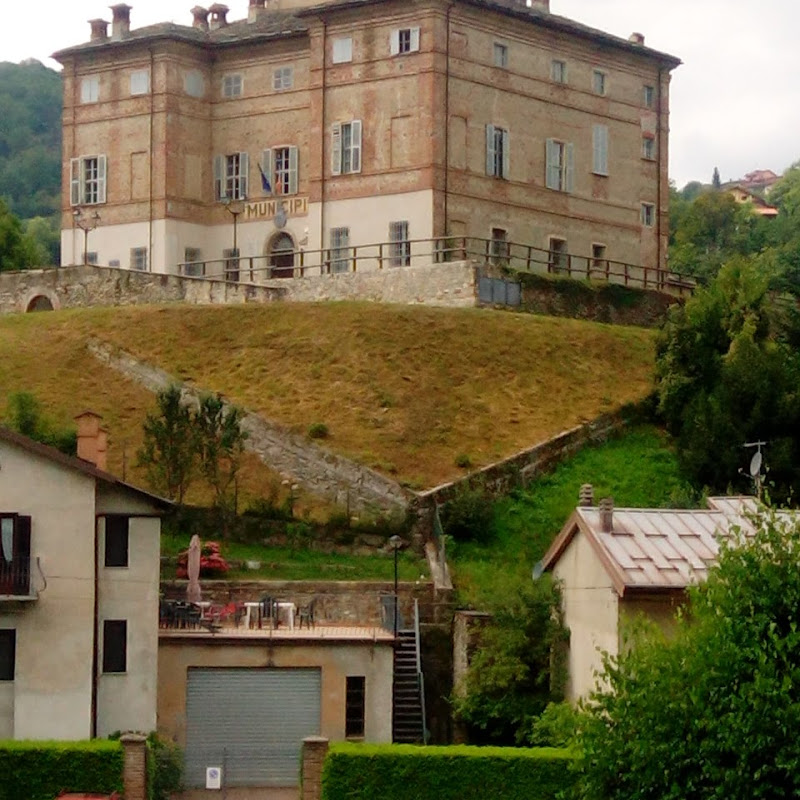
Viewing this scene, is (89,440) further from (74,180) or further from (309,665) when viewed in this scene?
(74,180)

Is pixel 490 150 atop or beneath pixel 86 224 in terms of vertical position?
atop

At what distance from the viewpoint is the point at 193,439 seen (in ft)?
234

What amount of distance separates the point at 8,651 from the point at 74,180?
45.5 m

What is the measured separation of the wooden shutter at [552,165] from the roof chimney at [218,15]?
560 inches

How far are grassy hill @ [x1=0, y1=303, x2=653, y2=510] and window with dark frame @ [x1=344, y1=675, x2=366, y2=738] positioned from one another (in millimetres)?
12608

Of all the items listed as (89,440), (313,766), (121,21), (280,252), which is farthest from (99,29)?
(313,766)

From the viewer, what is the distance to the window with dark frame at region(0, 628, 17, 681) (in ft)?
187

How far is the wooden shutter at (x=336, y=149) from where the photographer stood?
9369 centimetres

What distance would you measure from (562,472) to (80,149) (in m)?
32.3

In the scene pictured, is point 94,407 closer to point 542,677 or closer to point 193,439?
point 193,439

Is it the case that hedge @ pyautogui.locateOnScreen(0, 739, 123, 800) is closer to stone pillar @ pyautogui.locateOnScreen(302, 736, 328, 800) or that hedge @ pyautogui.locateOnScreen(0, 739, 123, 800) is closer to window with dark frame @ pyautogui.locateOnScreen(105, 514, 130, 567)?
stone pillar @ pyautogui.locateOnScreen(302, 736, 328, 800)

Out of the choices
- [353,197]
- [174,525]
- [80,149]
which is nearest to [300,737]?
[174,525]

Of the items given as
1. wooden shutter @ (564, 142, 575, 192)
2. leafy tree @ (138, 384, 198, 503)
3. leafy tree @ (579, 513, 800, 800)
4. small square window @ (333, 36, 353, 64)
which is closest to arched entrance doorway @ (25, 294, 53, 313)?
small square window @ (333, 36, 353, 64)

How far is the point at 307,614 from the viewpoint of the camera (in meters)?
63.4
